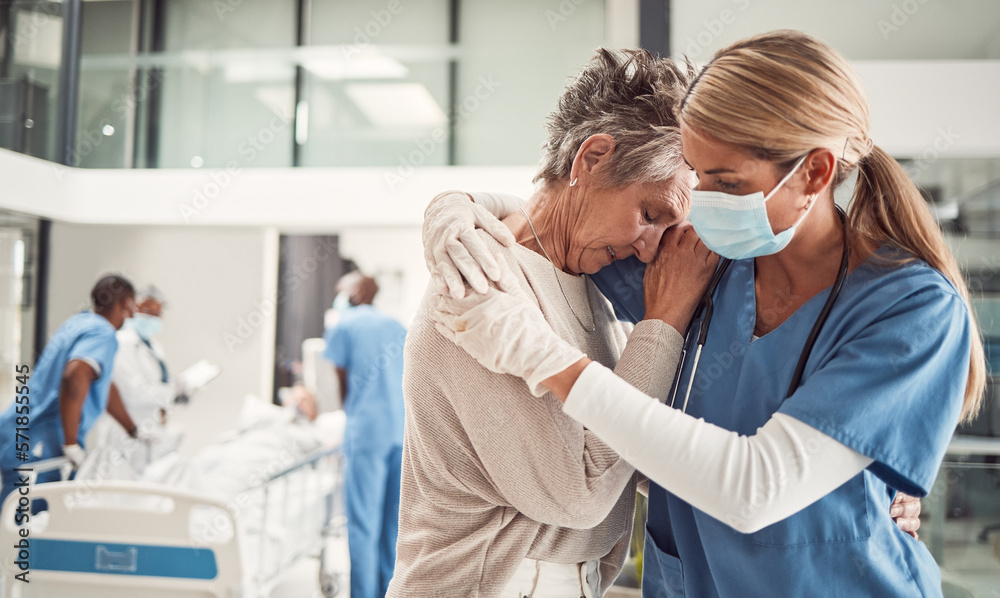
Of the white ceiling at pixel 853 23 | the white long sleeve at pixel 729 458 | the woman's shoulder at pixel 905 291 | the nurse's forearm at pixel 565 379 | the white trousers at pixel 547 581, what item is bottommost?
the white trousers at pixel 547 581

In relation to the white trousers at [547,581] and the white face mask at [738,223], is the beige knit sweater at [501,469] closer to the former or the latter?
the white trousers at [547,581]

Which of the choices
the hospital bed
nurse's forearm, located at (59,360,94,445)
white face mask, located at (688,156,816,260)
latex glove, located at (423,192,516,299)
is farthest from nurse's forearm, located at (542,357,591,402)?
nurse's forearm, located at (59,360,94,445)

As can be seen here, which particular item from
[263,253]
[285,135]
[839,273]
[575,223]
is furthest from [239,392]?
[839,273]

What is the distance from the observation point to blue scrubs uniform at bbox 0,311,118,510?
105 inches

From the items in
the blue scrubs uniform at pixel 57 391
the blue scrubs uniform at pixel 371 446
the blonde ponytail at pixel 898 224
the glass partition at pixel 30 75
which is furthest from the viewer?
the glass partition at pixel 30 75

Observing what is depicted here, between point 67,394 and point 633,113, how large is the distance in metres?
2.77

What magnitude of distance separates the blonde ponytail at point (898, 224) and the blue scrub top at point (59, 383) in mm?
2958

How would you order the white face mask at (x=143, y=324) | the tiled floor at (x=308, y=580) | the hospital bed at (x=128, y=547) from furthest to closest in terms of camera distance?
the white face mask at (x=143, y=324), the tiled floor at (x=308, y=580), the hospital bed at (x=128, y=547)

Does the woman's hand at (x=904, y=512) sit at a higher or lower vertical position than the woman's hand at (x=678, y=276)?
lower

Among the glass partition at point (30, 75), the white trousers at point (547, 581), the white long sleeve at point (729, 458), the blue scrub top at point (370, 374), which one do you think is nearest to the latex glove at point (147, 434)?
the blue scrub top at point (370, 374)

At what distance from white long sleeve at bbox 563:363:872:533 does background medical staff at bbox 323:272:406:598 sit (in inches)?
85.9

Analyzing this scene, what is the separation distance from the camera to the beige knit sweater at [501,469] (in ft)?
2.64

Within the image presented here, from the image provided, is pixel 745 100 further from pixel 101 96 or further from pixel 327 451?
pixel 101 96

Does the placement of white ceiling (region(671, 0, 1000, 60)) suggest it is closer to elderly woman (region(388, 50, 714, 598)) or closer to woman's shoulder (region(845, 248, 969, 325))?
elderly woman (region(388, 50, 714, 598))
